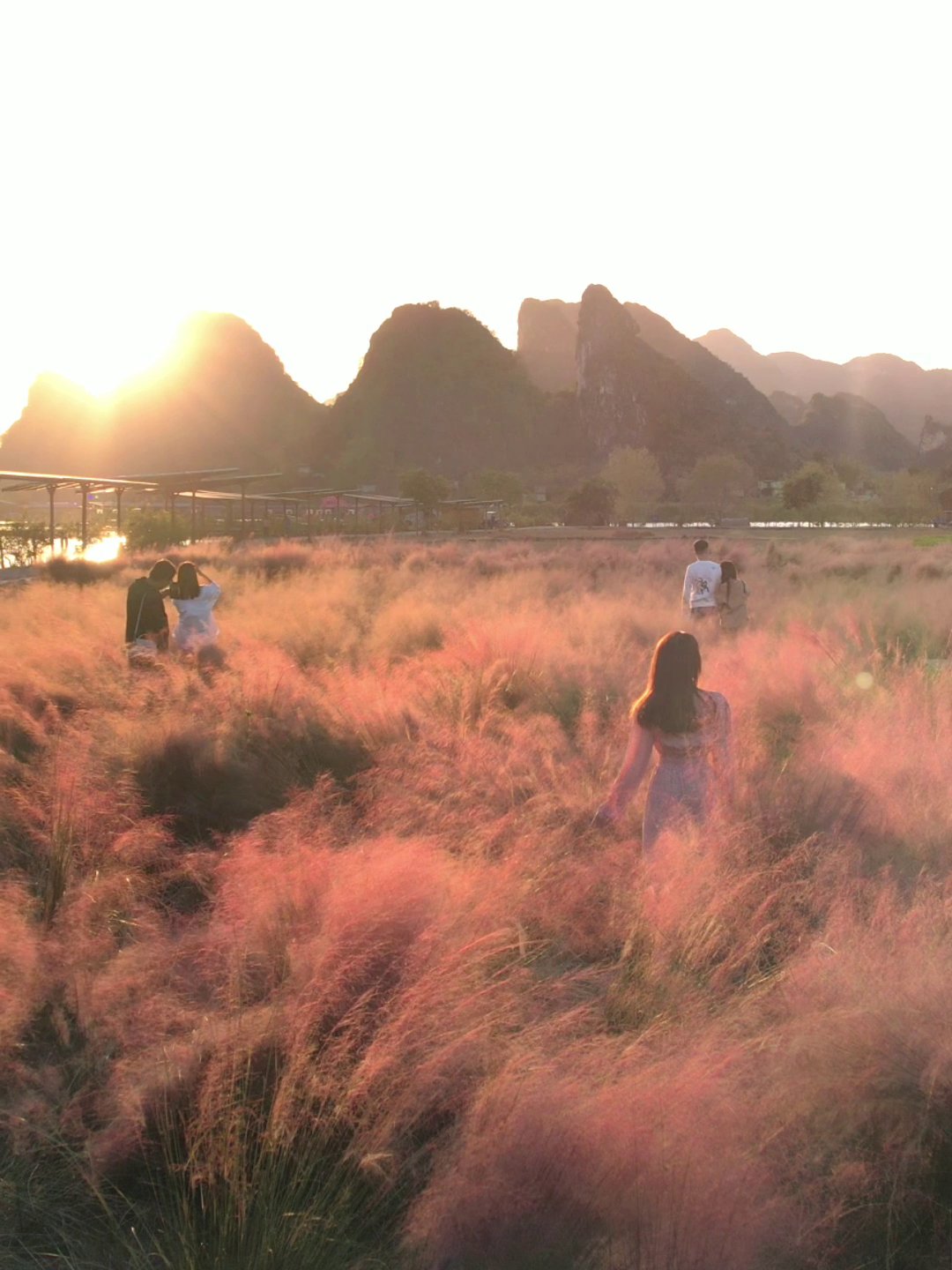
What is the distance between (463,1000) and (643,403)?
190 metres

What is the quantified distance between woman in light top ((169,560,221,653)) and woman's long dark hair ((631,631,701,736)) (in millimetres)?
5894

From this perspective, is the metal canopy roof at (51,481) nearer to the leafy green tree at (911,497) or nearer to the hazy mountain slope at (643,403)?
the leafy green tree at (911,497)

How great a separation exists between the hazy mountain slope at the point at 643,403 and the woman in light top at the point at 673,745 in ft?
560

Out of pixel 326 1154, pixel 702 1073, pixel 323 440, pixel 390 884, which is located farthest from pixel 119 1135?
pixel 323 440

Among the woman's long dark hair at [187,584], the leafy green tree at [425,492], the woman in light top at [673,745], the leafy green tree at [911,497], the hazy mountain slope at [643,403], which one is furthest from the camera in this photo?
the hazy mountain slope at [643,403]

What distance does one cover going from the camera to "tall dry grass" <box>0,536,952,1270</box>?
274 centimetres

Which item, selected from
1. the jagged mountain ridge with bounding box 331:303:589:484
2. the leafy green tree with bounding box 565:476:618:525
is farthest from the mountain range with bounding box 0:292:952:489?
the leafy green tree with bounding box 565:476:618:525

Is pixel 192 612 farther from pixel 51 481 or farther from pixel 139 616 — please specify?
pixel 51 481

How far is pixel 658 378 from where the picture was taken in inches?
7466

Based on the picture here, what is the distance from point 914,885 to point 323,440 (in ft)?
615

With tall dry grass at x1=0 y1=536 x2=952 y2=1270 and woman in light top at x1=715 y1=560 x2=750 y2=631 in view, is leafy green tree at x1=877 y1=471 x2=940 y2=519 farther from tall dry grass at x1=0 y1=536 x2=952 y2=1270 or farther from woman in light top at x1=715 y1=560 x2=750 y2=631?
tall dry grass at x1=0 y1=536 x2=952 y2=1270

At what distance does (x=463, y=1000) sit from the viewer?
3.29m

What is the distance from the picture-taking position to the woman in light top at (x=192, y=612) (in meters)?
10.1

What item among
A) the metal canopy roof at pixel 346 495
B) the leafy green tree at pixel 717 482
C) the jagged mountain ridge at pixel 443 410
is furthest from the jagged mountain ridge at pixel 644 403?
the metal canopy roof at pixel 346 495
